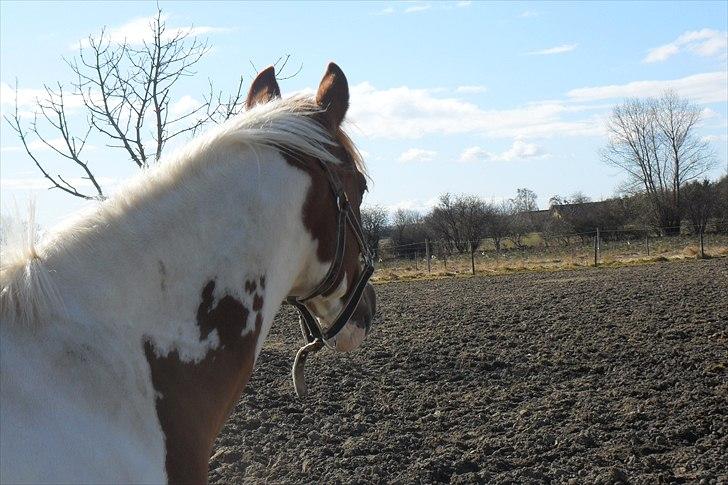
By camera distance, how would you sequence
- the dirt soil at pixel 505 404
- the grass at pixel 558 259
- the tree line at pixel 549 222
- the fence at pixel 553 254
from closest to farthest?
the dirt soil at pixel 505 404
the grass at pixel 558 259
the fence at pixel 553 254
the tree line at pixel 549 222

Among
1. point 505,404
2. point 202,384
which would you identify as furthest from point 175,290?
point 505,404

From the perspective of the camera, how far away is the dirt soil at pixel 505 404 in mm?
5469

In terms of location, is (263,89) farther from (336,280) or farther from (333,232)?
(336,280)

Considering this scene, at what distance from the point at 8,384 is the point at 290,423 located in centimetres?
549

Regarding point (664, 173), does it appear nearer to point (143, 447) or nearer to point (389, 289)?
point (389, 289)

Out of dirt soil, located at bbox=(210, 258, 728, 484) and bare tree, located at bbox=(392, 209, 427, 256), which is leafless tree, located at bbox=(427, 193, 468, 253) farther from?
dirt soil, located at bbox=(210, 258, 728, 484)

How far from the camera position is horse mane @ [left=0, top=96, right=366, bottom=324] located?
1819 mm

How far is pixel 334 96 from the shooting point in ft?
7.98

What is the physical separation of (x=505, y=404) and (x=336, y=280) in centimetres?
535

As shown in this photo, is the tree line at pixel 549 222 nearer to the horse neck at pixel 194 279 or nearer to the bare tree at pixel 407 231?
the bare tree at pixel 407 231

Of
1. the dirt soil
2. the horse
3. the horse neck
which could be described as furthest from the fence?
the horse neck

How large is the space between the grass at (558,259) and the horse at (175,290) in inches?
934

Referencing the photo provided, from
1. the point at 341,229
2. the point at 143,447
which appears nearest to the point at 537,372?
the point at 341,229

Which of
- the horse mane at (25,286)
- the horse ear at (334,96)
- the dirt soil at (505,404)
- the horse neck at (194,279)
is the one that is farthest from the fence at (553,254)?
the horse mane at (25,286)
